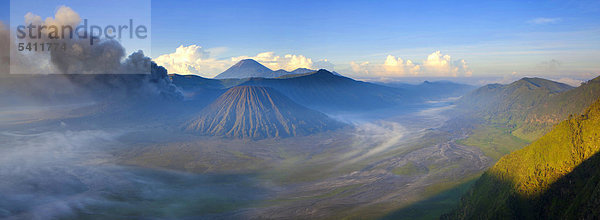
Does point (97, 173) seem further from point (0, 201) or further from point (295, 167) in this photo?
point (295, 167)

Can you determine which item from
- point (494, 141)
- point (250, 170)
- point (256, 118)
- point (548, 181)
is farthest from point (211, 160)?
point (494, 141)

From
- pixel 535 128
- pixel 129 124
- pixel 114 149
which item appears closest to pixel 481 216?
pixel 114 149

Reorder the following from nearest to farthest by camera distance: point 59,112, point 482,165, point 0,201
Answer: point 0,201
point 482,165
point 59,112

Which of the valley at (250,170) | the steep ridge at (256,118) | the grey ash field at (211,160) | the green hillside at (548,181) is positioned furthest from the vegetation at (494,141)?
the steep ridge at (256,118)

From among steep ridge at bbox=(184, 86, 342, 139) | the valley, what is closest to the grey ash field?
the valley

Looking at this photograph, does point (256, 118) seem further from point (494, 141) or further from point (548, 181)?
point (548, 181)

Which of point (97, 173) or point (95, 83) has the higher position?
point (95, 83)

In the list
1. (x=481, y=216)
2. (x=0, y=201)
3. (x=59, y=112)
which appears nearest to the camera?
(x=481, y=216)

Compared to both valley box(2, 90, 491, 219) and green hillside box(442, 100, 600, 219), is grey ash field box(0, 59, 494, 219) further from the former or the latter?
green hillside box(442, 100, 600, 219)
